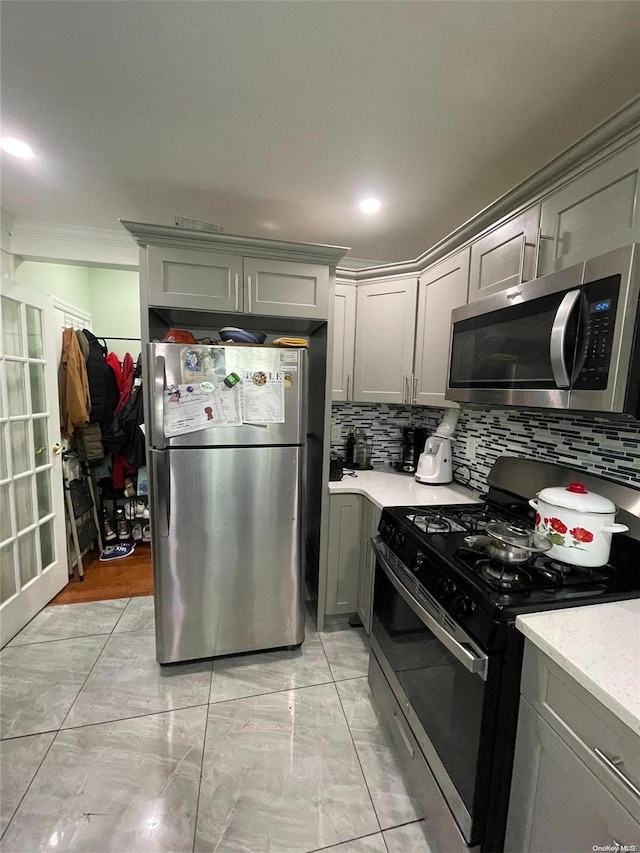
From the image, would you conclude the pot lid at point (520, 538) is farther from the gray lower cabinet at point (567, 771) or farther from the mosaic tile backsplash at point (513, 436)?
the mosaic tile backsplash at point (513, 436)

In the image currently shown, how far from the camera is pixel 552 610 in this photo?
0.89 meters

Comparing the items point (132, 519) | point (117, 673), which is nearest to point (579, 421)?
point (117, 673)

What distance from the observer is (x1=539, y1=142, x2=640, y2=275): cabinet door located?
Result: 37.6 inches

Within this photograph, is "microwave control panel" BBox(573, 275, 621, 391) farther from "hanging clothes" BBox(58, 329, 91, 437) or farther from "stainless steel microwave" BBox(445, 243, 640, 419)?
"hanging clothes" BBox(58, 329, 91, 437)

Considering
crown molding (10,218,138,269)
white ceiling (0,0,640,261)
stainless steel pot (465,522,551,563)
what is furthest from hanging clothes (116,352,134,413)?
stainless steel pot (465,522,551,563)

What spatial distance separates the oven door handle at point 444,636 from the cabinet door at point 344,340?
119cm

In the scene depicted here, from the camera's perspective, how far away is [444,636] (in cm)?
101

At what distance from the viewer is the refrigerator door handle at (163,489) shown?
5.27 feet

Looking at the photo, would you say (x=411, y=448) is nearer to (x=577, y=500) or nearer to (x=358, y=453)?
(x=358, y=453)

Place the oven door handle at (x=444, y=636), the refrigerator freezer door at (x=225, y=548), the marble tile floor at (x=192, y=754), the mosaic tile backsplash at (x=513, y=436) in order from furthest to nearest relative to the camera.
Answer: the refrigerator freezer door at (x=225, y=548) < the mosaic tile backsplash at (x=513, y=436) < the marble tile floor at (x=192, y=754) < the oven door handle at (x=444, y=636)

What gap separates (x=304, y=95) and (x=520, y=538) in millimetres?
1626

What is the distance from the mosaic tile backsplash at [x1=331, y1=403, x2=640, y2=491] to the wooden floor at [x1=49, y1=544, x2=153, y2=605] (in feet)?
5.91

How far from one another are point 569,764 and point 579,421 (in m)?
1.14

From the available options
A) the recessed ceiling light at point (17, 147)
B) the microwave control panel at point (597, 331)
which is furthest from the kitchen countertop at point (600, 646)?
the recessed ceiling light at point (17, 147)
